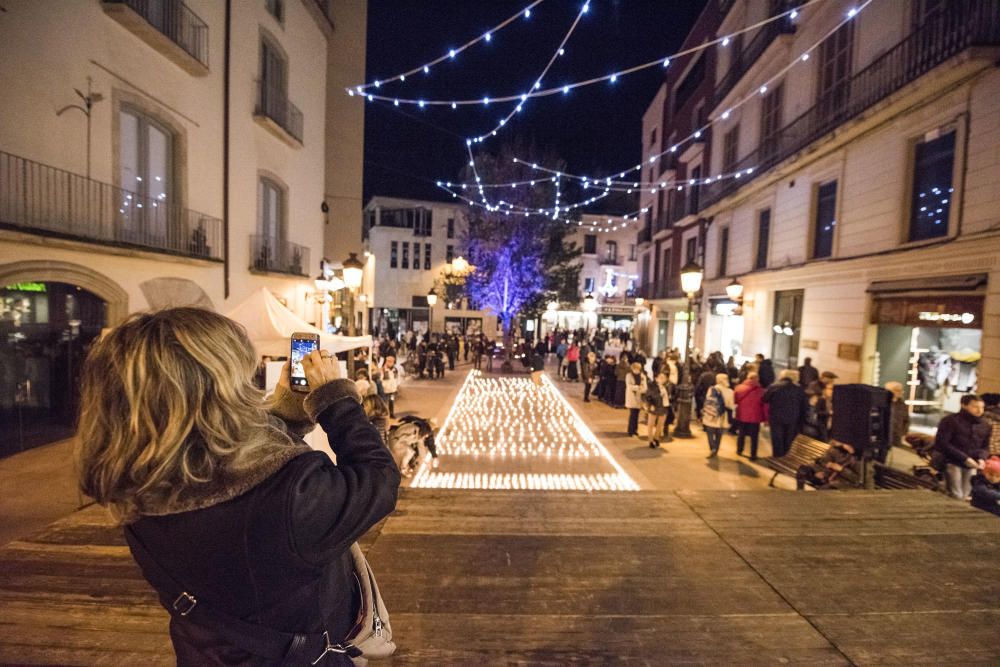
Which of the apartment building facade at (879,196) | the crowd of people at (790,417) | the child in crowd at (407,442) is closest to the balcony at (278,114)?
the crowd of people at (790,417)

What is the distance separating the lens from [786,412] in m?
8.41

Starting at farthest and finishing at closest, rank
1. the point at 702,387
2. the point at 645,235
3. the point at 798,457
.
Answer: the point at 645,235 → the point at 702,387 → the point at 798,457

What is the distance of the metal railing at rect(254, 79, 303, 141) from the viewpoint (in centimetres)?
1304

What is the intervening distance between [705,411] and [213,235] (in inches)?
443

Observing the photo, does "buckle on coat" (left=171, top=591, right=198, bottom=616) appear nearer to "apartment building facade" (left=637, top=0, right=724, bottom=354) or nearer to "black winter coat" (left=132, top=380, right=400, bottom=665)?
"black winter coat" (left=132, top=380, right=400, bottom=665)

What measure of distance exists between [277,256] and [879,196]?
15.2 meters

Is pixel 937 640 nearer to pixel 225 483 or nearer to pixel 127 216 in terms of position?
pixel 225 483

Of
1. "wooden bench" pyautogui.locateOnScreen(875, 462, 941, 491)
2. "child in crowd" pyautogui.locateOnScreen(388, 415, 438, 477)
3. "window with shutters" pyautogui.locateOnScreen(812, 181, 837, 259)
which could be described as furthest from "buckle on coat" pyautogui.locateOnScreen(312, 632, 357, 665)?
"window with shutters" pyautogui.locateOnScreen(812, 181, 837, 259)

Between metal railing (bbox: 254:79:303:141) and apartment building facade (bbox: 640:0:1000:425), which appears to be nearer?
apartment building facade (bbox: 640:0:1000:425)

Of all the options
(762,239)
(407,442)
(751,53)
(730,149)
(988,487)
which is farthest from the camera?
(730,149)

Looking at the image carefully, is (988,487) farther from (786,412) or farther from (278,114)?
(278,114)

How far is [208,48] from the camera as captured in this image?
1087cm

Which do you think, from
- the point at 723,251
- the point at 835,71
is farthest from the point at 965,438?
the point at 723,251

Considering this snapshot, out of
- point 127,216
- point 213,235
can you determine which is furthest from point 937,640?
point 213,235
